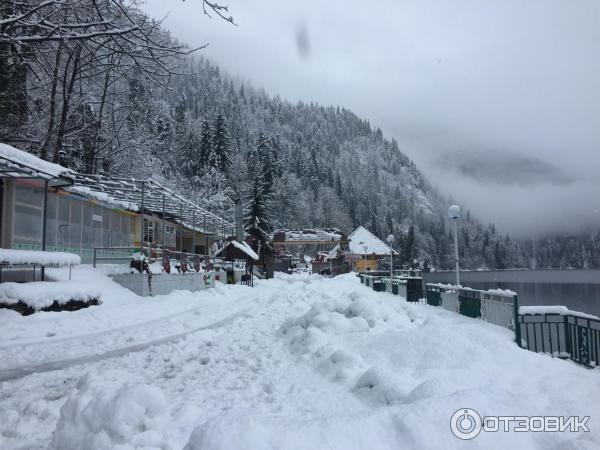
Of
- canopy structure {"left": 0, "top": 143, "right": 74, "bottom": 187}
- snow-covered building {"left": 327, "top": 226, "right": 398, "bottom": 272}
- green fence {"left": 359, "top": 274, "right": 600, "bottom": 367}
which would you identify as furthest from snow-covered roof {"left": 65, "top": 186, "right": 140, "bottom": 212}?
snow-covered building {"left": 327, "top": 226, "right": 398, "bottom": 272}

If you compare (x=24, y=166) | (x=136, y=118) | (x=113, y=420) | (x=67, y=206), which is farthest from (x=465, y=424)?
(x=136, y=118)

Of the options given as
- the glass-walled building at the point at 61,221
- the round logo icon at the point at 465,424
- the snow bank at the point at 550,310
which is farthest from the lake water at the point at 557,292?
the round logo icon at the point at 465,424

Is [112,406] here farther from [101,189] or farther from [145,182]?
[101,189]

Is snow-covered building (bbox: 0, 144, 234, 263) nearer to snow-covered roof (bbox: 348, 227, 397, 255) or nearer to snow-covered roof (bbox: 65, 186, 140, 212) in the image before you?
snow-covered roof (bbox: 65, 186, 140, 212)

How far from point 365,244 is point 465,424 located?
80.3m

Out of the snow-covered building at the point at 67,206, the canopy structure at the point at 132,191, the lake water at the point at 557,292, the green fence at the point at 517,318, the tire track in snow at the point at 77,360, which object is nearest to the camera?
the tire track in snow at the point at 77,360

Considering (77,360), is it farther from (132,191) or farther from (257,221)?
(257,221)

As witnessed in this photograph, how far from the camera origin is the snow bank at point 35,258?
37.5 feet

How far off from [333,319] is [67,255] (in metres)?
10.2

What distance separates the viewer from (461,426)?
3451 millimetres

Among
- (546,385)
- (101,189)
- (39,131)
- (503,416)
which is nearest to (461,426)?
(503,416)

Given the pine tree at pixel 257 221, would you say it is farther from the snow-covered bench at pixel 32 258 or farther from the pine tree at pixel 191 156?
the snow-covered bench at pixel 32 258

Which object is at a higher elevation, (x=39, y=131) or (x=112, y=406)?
(x=39, y=131)

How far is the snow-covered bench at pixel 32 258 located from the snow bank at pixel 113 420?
940 centimetres
